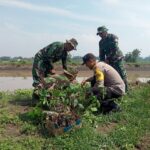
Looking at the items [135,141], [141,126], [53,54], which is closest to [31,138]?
[135,141]

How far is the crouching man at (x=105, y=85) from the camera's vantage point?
7.36 m

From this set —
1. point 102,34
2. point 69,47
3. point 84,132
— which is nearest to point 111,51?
point 102,34

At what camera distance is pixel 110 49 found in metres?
10.1

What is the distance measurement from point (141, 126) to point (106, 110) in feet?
2.84

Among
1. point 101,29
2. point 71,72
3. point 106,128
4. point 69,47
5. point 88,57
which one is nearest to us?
point 106,128

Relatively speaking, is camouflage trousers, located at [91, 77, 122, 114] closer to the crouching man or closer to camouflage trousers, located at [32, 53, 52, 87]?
the crouching man

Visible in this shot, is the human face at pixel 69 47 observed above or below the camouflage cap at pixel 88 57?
above

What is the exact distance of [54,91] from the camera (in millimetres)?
7047

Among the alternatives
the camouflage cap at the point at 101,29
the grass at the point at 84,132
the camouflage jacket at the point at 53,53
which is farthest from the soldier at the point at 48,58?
the camouflage cap at the point at 101,29

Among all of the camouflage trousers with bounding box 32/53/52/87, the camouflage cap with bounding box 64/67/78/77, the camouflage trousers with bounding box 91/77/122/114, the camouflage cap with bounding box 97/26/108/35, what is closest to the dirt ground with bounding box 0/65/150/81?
the camouflage cap with bounding box 97/26/108/35

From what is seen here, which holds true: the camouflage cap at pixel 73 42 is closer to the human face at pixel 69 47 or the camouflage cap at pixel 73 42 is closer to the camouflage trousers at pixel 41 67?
the human face at pixel 69 47

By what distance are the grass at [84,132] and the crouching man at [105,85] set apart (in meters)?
0.25

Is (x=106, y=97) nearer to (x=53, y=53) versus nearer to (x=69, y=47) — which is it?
(x=69, y=47)

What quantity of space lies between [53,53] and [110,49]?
221 cm
